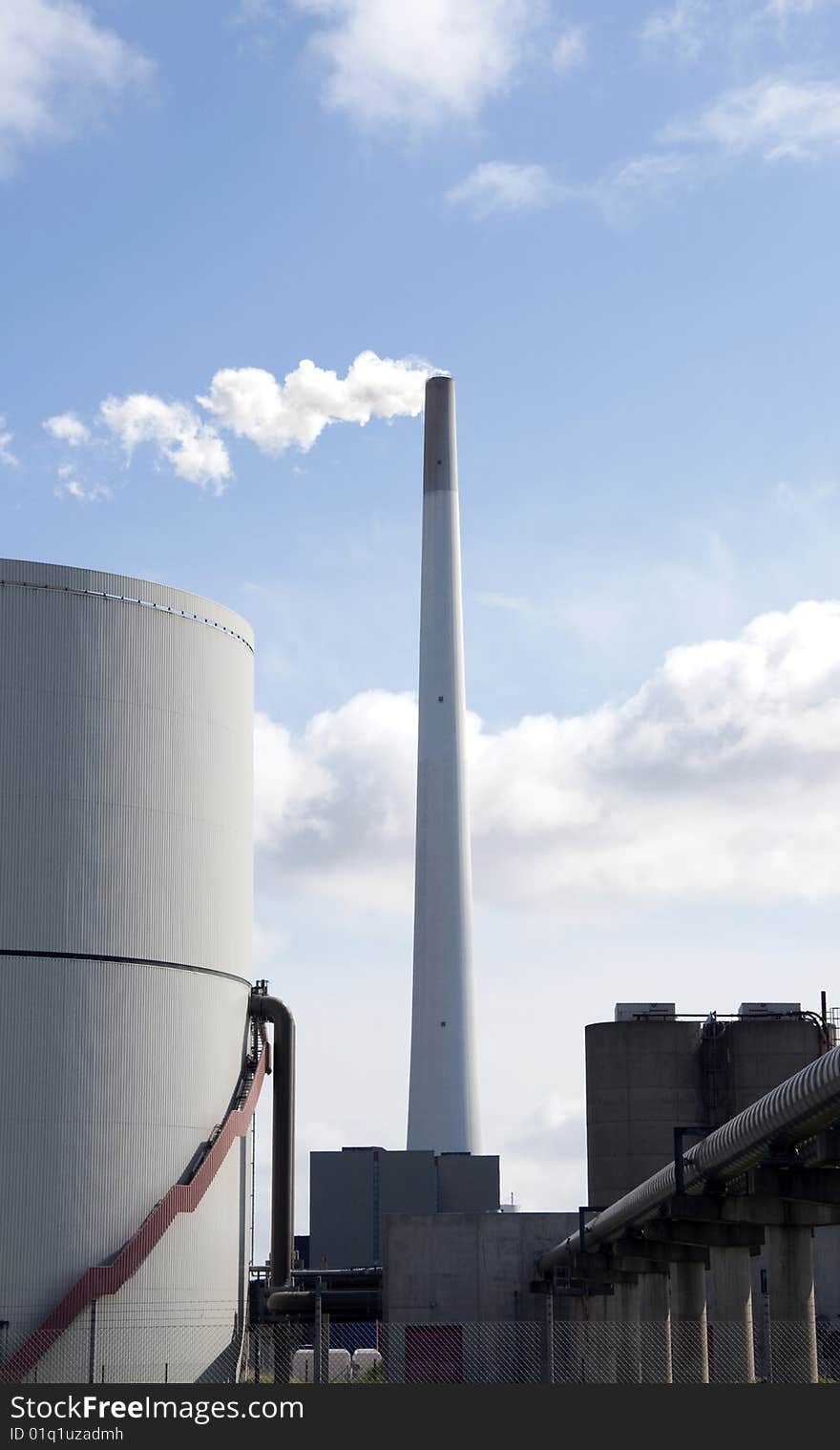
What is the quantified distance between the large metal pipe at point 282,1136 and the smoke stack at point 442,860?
28669mm

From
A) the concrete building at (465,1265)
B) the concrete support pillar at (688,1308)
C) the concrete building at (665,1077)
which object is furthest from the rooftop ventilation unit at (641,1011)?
the concrete support pillar at (688,1308)

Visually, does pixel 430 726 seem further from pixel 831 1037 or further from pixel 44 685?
pixel 44 685

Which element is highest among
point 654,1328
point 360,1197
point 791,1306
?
point 360,1197

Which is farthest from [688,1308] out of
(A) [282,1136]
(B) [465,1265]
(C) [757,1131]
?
(A) [282,1136]

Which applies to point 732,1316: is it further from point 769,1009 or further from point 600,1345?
point 769,1009

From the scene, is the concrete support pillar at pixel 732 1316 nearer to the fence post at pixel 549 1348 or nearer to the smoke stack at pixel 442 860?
the fence post at pixel 549 1348

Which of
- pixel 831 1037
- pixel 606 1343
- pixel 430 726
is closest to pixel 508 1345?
pixel 606 1343

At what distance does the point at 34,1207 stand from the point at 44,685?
12.4 metres

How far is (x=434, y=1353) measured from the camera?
155 ft

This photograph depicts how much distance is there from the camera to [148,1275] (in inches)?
1633

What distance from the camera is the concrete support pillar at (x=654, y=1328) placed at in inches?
1398

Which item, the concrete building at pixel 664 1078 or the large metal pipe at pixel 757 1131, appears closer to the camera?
the large metal pipe at pixel 757 1131

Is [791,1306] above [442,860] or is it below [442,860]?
below

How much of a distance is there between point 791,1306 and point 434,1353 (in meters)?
22.4
